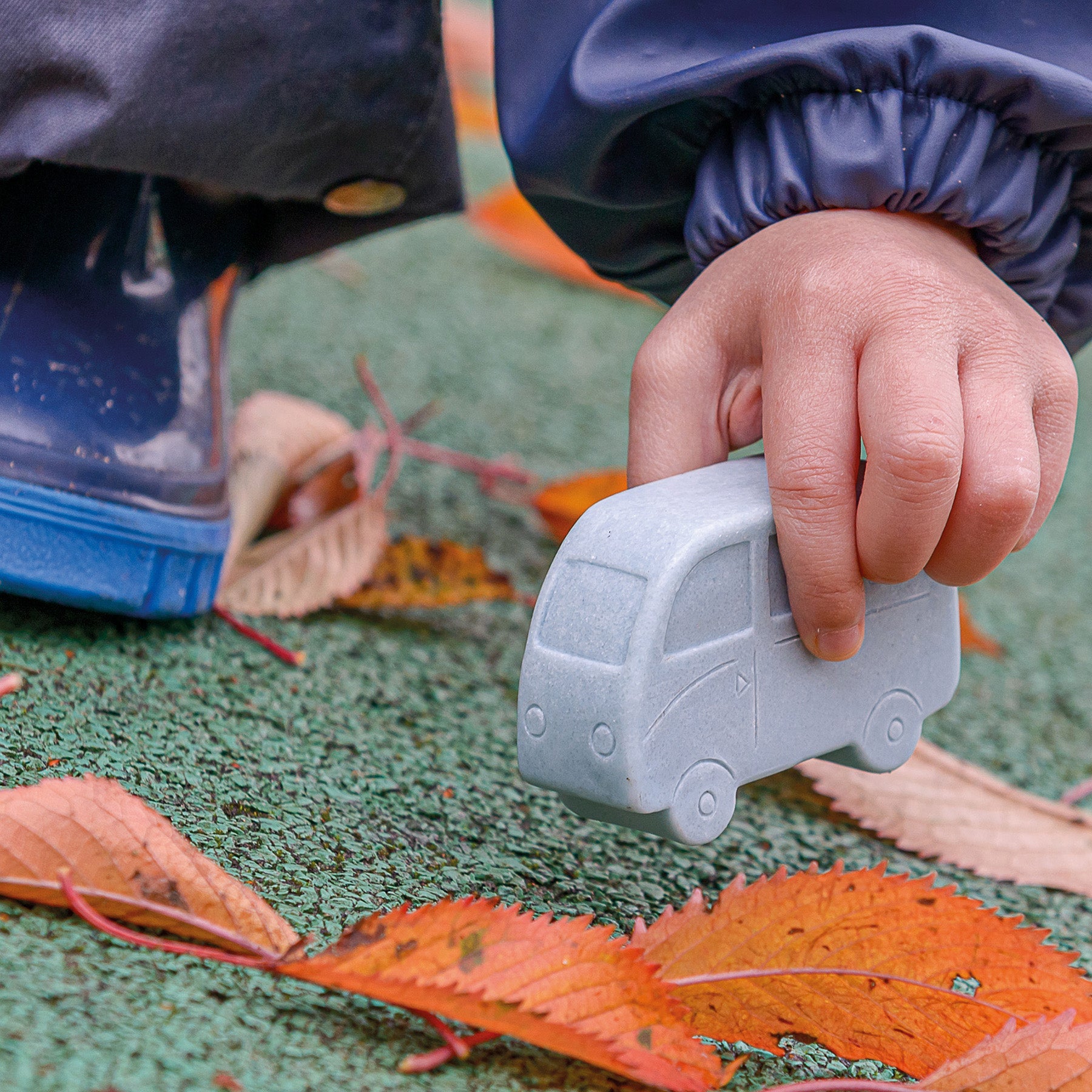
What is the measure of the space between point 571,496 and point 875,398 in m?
0.48

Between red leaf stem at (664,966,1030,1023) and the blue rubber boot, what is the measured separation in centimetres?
37

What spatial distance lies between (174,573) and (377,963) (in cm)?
33

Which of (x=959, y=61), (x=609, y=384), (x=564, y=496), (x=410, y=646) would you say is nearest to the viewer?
(x=959, y=61)

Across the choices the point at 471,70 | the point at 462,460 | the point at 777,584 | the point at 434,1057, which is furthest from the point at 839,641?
the point at 471,70

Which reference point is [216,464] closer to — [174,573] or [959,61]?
[174,573]

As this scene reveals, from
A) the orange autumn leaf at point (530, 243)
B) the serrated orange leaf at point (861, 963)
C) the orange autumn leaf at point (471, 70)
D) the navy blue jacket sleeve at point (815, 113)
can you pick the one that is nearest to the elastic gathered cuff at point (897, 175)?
the navy blue jacket sleeve at point (815, 113)

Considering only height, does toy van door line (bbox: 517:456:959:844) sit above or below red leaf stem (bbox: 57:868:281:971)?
above

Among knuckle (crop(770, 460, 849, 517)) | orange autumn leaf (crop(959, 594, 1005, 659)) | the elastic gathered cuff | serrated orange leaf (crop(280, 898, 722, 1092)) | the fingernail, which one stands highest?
the elastic gathered cuff

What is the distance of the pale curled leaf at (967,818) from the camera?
0.64 m

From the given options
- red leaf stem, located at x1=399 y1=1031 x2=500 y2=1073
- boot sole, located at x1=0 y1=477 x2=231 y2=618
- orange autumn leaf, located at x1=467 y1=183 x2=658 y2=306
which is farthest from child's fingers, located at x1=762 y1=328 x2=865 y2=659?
orange autumn leaf, located at x1=467 y1=183 x2=658 y2=306

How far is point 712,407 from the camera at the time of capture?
0.56m

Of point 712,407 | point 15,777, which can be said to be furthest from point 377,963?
point 712,407

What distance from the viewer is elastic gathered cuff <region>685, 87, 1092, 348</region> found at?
537 millimetres

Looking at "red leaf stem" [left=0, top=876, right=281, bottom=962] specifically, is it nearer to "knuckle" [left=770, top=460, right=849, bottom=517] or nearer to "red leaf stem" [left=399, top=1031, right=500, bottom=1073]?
"red leaf stem" [left=399, top=1031, right=500, bottom=1073]
